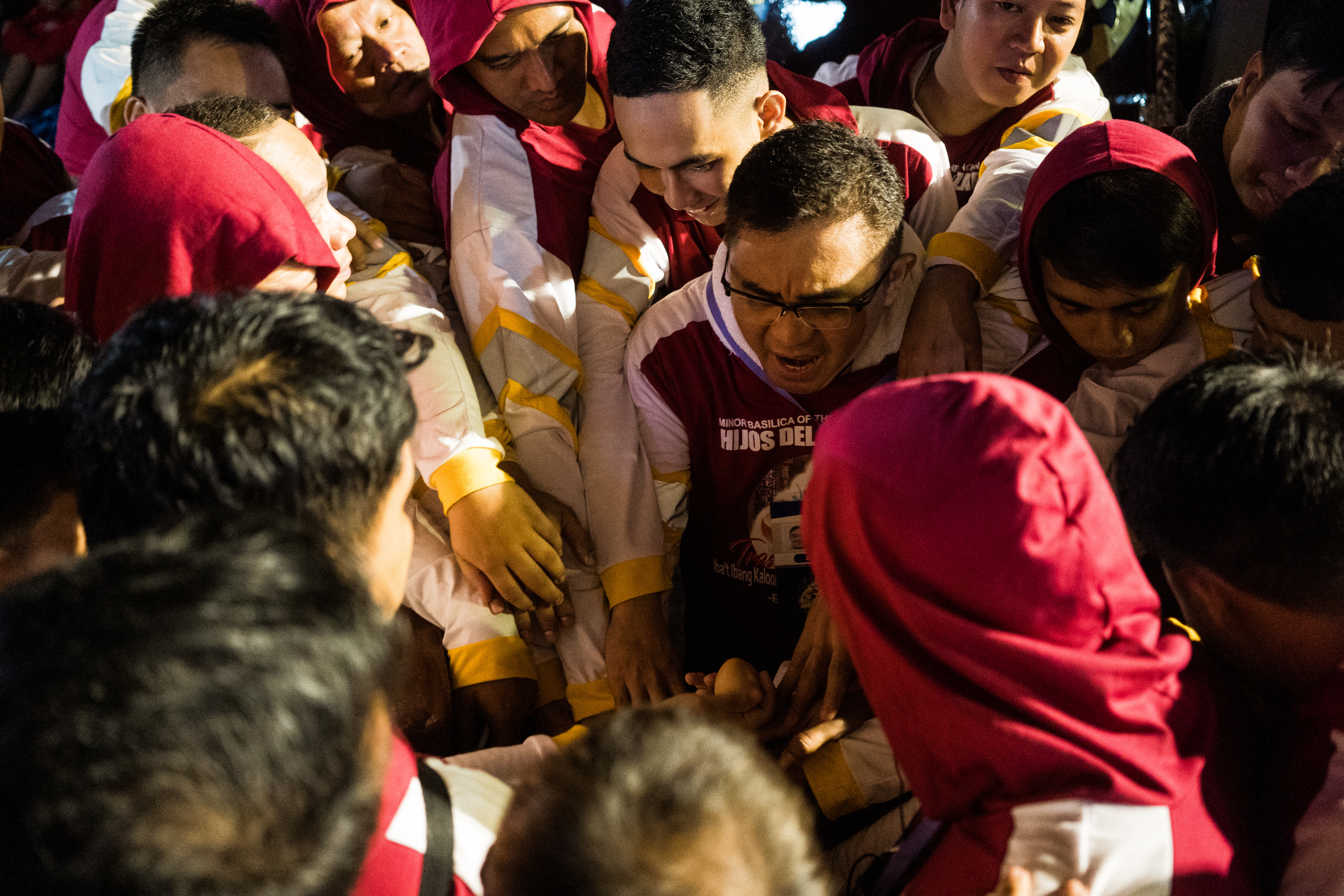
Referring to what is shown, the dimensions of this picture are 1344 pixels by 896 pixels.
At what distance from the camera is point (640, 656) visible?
5.42 feet

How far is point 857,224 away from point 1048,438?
2.64 feet

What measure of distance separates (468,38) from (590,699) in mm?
1331

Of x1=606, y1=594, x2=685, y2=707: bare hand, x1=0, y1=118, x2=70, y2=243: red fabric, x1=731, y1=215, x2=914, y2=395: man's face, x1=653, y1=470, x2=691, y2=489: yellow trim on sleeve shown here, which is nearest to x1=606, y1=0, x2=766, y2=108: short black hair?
x1=731, y1=215, x2=914, y2=395: man's face

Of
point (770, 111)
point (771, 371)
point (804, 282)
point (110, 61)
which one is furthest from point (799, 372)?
point (110, 61)

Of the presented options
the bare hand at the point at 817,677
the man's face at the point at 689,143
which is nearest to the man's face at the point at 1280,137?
the man's face at the point at 689,143

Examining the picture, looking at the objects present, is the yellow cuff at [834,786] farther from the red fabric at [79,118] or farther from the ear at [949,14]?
the red fabric at [79,118]

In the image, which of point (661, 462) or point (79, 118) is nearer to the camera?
point (661, 462)

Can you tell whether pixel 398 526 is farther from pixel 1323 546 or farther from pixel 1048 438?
pixel 1323 546

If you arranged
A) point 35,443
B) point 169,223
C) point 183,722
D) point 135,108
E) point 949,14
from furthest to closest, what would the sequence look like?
point 949,14, point 135,108, point 169,223, point 35,443, point 183,722

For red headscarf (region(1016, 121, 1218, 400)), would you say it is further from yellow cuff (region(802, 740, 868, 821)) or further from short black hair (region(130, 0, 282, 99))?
short black hair (region(130, 0, 282, 99))

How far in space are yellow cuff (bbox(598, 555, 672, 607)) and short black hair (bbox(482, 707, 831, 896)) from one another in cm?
101

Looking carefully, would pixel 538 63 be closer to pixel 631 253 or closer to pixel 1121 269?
pixel 631 253

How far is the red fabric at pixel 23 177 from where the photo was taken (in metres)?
2.29

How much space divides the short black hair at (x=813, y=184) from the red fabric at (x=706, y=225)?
1.04 feet
